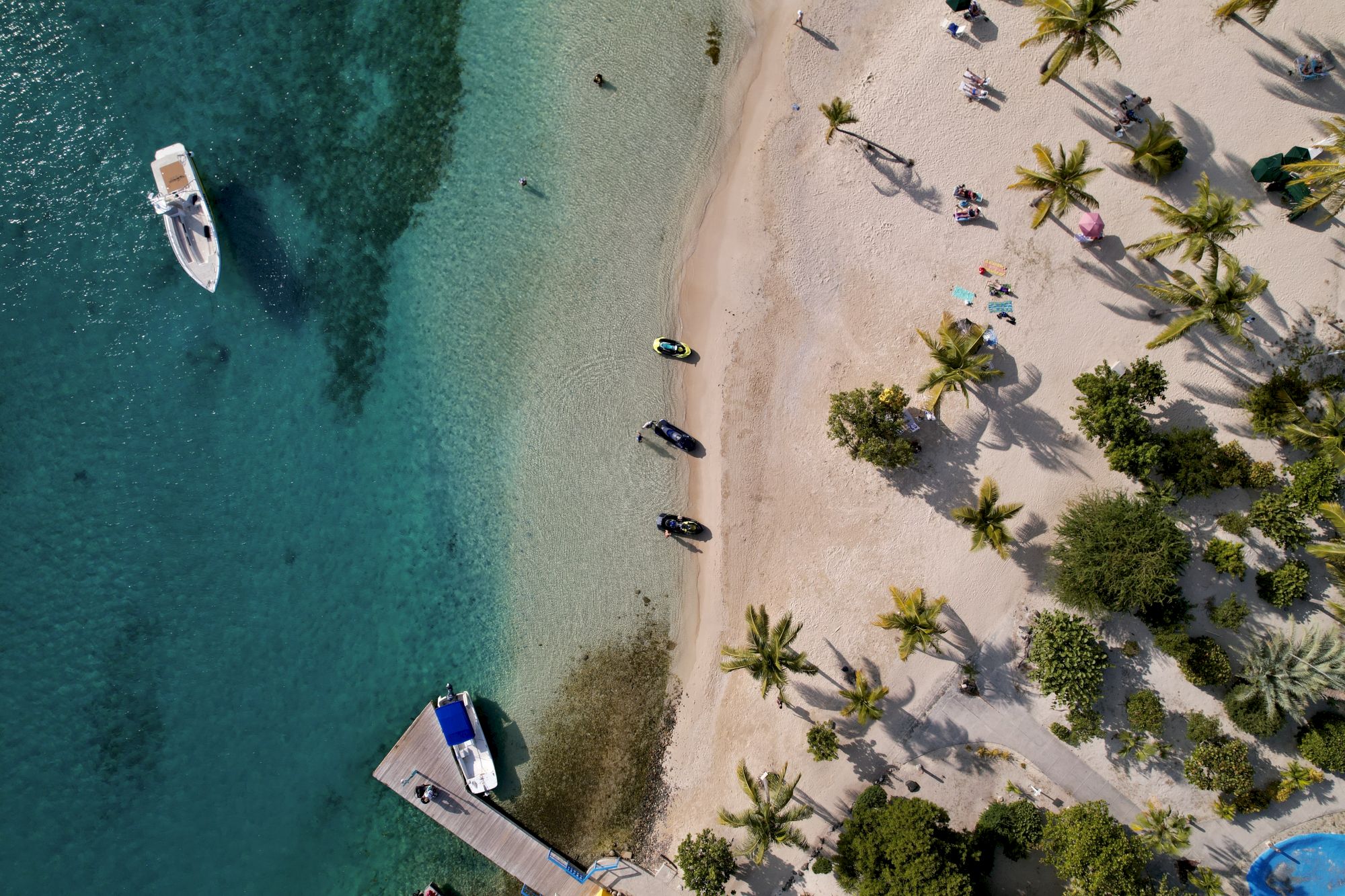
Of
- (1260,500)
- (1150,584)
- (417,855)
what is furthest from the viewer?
(417,855)

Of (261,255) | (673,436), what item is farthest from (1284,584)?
(261,255)

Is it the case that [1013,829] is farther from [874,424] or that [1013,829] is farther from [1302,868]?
[874,424]

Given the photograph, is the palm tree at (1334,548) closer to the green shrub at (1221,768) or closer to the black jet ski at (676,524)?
the green shrub at (1221,768)

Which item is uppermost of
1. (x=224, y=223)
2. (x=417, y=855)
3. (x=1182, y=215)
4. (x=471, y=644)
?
(x=1182, y=215)

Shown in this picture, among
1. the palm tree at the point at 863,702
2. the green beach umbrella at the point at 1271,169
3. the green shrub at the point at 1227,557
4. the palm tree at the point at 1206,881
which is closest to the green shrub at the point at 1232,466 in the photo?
the green shrub at the point at 1227,557

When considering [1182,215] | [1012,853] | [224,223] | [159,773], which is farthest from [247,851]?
[1182,215]

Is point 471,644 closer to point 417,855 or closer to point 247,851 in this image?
point 417,855

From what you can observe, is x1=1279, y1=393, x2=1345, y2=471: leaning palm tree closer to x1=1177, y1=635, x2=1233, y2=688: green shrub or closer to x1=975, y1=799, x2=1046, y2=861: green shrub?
x1=1177, y1=635, x2=1233, y2=688: green shrub
